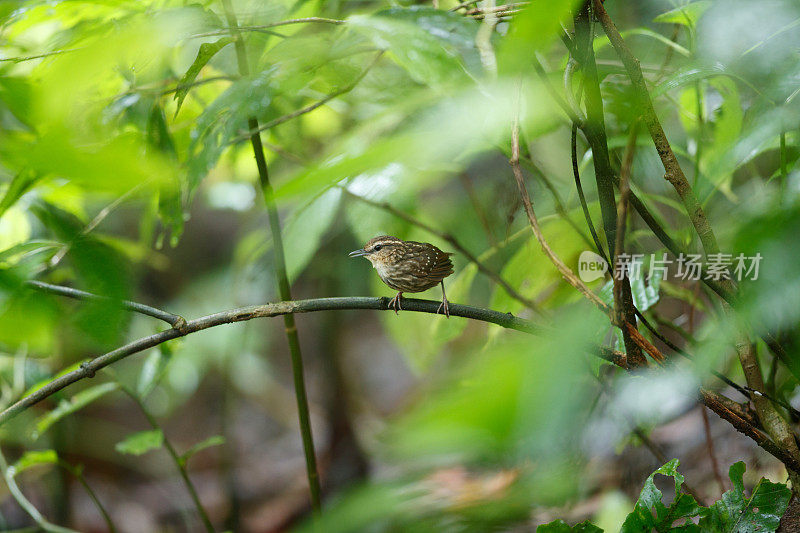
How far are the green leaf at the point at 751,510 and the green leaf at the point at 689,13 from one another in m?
0.61

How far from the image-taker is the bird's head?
1071 millimetres

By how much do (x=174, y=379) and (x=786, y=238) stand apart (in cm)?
242

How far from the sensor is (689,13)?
85cm

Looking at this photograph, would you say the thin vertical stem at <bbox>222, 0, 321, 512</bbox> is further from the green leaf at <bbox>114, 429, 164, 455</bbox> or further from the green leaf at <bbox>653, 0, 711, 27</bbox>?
the green leaf at <bbox>653, 0, 711, 27</bbox>

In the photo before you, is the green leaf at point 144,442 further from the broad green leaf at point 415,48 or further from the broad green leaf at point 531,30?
the broad green leaf at point 531,30

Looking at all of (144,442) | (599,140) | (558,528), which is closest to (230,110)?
(599,140)

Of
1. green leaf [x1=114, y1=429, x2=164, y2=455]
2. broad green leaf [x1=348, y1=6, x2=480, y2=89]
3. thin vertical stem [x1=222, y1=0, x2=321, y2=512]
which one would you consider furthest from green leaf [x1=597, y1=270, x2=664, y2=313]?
green leaf [x1=114, y1=429, x2=164, y2=455]

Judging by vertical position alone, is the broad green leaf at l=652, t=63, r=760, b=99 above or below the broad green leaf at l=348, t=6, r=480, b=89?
below

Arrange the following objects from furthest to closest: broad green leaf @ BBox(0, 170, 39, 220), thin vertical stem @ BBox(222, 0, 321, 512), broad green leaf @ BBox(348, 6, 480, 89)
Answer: thin vertical stem @ BBox(222, 0, 321, 512), broad green leaf @ BBox(0, 170, 39, 220), broad green leaf @ BBox(348, 6, 480, 89)

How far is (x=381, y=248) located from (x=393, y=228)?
138 millimetres

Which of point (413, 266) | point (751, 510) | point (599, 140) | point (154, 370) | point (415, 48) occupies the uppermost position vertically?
point (415, 48)

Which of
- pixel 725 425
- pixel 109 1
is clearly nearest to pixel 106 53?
pixel 109 1

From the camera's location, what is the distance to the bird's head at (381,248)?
107 cm

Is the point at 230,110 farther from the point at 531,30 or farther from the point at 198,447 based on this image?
the point at 198,447
